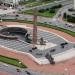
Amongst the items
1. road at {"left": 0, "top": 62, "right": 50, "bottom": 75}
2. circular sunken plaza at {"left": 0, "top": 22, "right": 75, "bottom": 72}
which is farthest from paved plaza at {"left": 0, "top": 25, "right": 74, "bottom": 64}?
road at {"left": 0, "top": 62, "right": 50, "bottom": 75}

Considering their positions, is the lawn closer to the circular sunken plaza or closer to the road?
the circular sunken plaza

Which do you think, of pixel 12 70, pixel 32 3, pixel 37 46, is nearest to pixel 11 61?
pixel 12 70

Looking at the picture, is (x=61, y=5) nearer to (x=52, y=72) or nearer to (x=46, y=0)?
(x=46, y=0)

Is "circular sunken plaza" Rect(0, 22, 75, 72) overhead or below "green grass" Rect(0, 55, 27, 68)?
overhead

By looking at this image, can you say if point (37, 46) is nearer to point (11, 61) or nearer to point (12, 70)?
point (11, 61)

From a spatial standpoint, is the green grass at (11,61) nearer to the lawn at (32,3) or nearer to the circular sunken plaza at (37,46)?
the circular sunken plaza at (37,46)

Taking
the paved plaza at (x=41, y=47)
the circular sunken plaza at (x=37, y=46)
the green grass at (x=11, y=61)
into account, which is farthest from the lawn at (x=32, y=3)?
the green grass at (x=11, y=61)

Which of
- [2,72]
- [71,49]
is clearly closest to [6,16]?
[71,49]

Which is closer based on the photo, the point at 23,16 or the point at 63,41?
the point at 63,41

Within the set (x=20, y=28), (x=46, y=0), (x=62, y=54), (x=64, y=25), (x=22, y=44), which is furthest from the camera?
(x=46, y=0)
